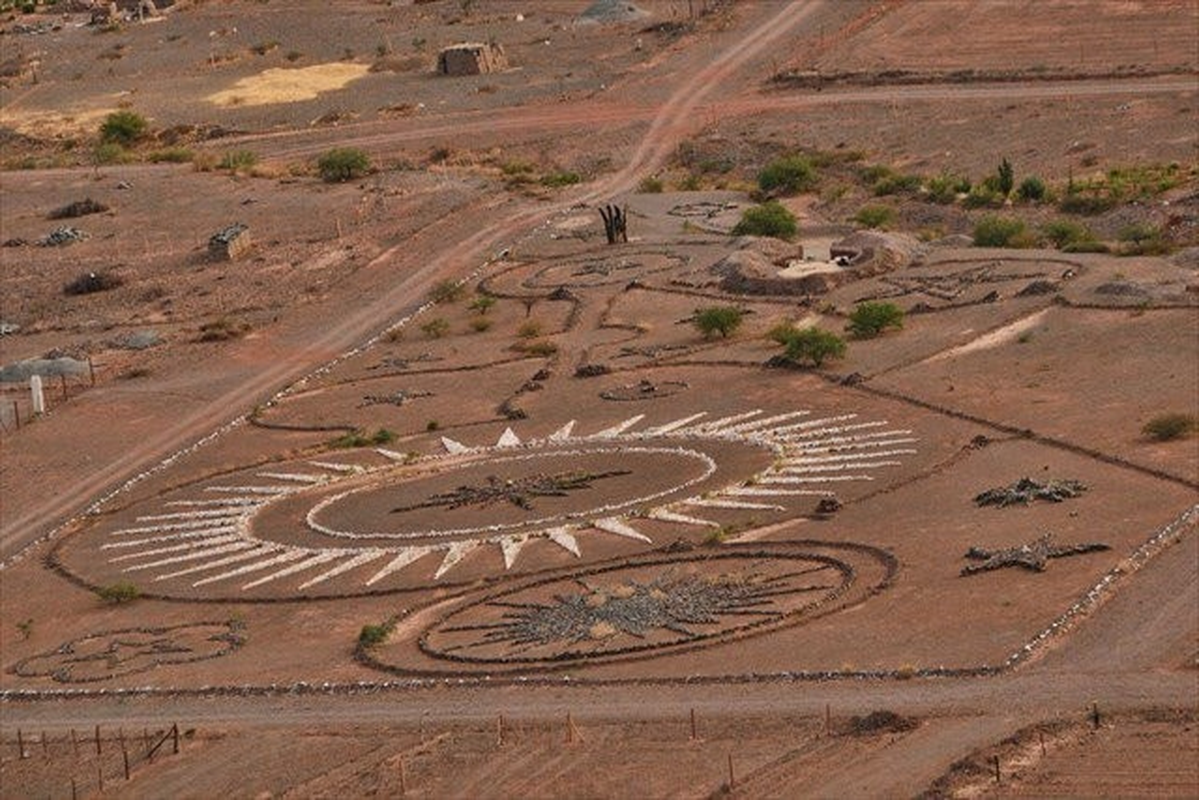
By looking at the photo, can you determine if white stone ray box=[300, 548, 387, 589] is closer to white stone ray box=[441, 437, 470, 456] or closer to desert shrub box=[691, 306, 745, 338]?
white stone ray box=[441, 437, 470, 456]

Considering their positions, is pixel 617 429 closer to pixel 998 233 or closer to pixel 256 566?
pixel 256 566

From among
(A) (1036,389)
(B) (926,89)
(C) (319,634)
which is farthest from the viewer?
(B) (926,89)

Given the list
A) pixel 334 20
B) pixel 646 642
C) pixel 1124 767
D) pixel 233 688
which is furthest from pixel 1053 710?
pixel 334 20

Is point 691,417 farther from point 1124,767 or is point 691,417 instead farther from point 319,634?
point 1124,767

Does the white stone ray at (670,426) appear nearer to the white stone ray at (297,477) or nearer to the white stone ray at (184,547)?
the white stone ray at (297,477)

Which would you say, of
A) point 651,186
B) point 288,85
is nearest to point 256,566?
point 651,186

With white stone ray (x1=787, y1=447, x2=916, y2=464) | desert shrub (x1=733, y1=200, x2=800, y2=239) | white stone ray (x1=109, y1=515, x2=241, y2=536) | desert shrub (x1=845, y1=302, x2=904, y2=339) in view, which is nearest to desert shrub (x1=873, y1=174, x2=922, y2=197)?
desert shrub (x1=733, y1=200, x2=800, y2=239)

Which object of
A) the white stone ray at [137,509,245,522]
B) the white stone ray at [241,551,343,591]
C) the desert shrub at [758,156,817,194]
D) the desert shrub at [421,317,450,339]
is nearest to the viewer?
the white stone ray at [241,551,343,591]
